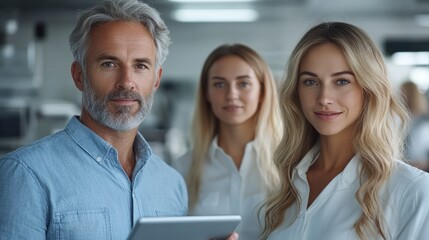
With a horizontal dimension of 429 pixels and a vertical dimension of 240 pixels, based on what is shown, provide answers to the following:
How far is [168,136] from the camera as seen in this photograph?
865 centimetres

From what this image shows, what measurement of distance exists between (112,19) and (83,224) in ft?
2.23

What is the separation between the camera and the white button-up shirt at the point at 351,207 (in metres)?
2.00

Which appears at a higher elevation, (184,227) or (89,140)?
(89,140)

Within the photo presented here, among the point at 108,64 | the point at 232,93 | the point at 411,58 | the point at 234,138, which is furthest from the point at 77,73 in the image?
the point at 411,58

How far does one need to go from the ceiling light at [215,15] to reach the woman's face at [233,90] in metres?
5.18

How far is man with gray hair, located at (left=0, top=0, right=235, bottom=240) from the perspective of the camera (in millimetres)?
1982

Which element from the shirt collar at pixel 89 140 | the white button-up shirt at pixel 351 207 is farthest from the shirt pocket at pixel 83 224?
the white button-up shirt at pixel 351 207

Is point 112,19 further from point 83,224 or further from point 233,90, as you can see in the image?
point 233,90

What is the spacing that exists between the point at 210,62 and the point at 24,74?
16.5 ft

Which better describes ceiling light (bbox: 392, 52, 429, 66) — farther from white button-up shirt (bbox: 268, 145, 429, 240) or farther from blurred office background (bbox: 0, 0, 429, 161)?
white button-up shirt (bbox: 268, 145, 429, 240)

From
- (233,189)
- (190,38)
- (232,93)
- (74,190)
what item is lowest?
(233,189)

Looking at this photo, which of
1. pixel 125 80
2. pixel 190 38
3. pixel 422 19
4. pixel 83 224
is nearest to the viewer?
pixel 83 224

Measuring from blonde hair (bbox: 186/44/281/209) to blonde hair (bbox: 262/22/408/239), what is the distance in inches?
24.0

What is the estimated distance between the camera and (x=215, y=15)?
865 cm
